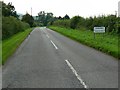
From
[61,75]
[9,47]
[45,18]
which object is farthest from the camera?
[45,18]

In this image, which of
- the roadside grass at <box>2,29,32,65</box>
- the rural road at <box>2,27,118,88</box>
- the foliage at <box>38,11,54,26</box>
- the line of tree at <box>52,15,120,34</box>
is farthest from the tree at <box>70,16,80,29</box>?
the foliage at <box>38,11,54,26</box>

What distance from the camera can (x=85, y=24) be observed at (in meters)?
53.3

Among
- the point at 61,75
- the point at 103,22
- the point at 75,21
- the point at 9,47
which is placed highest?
the point at 75,21

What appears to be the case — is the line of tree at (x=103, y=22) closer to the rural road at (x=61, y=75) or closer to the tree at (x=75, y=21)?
the tree at (x=75, y=21)

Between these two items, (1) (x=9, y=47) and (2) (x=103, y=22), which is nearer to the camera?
(1) (x=9, y=47)

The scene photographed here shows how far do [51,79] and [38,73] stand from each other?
134cm

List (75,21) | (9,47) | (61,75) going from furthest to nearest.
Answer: (75,21) < (9,47) < (61,75)

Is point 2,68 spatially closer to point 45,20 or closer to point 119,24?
point 119,24

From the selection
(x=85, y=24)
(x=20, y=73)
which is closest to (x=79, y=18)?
(x=85, y=24)

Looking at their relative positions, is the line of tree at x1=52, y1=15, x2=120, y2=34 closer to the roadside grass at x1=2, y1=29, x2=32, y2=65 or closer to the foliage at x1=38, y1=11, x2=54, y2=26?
the roadside grass at x1=2, y1=29, x2=32, y2=65

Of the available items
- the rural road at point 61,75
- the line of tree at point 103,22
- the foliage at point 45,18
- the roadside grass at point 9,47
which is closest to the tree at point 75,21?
the line of tree at point 103,22

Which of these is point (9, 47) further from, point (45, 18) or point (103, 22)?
point (45, 18)

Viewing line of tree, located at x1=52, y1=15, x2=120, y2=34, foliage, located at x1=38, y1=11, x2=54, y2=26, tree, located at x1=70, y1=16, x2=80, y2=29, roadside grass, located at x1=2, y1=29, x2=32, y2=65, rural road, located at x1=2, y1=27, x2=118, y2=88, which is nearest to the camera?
rural road, located at x1=2, y1=27, x2=118, y2=88

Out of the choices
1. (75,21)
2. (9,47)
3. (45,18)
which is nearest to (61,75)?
(9,47)
